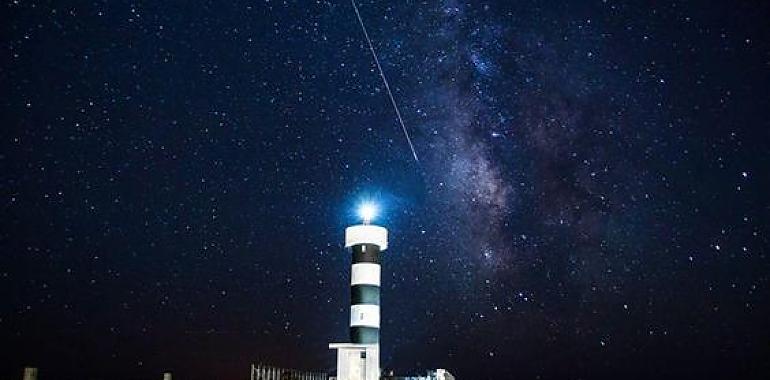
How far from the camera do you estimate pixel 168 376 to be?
16734 millimetres

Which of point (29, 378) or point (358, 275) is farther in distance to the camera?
point (358, 275)

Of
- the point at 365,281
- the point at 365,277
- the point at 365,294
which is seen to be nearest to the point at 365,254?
the point at 365,277

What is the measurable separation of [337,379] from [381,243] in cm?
415

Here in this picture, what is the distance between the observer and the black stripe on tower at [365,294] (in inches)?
717

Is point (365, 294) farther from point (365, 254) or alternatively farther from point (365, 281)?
point (365, 254)

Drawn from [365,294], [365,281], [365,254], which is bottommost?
[365,294]

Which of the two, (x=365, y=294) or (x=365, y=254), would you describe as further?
(x=365, y=254)

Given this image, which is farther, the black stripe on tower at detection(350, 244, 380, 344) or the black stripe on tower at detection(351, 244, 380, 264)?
the black stripe on tower at detection(351, 244, 380, 264)

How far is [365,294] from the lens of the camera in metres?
18.5

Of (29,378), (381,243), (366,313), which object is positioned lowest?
(29,378)

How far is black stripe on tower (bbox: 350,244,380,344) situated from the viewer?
18219mm

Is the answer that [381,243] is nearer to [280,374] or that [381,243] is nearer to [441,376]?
[441,376]

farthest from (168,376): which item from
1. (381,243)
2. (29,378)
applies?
(381,243)

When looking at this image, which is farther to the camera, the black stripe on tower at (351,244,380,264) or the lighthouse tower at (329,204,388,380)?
the black stripe on tower at (351,244,380,264)
